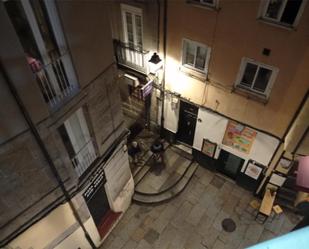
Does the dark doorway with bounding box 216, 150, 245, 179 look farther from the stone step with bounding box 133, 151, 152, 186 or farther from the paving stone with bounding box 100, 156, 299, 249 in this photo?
the stone step with bounding box 133, 151, 152, 186

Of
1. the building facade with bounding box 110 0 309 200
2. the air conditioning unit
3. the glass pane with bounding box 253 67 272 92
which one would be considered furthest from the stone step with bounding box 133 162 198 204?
the glass pane with bounding box 253 67 272 92

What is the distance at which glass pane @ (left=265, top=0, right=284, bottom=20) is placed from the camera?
1006 cm

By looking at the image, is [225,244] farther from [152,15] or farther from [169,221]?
[152,15]

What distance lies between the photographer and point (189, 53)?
13703 mm

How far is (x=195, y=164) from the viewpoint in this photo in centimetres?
1756

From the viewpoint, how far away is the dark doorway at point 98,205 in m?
12.5

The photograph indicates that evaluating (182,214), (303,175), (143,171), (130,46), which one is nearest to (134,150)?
(143,171)

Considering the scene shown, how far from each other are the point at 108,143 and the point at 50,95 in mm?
4074

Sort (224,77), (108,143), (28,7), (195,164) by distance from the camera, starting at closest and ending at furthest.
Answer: (28,7)
(108,143)
(224,77)
(195,164)

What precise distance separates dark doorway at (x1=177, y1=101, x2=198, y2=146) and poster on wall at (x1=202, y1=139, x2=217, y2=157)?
1.07 meters

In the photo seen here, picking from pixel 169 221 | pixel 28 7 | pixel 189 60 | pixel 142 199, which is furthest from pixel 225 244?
pixel 28 7

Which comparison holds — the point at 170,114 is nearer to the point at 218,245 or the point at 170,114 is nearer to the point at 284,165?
the point at 284,165

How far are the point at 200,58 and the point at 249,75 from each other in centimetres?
235

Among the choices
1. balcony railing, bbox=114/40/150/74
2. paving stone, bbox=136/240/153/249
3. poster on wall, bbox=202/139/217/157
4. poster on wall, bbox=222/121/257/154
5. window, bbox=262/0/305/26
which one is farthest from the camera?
poster on wall, bbox=202/139/217/157
